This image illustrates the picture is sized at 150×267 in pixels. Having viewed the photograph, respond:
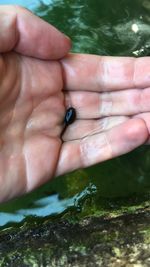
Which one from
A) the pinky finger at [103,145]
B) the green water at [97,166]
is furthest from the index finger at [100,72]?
the green water at [97,166]

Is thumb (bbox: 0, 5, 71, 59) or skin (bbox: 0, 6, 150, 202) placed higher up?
thumb (bbox: 0, 5, 71, 59)

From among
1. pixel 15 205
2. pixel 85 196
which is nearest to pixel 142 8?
pixel 85 196

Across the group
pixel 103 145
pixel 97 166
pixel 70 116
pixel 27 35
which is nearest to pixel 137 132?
pixel 103 145

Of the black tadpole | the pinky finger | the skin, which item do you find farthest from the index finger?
the pinky finger

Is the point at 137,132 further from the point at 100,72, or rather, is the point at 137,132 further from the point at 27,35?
the point at 27,35

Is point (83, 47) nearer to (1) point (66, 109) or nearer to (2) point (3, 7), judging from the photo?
(1) point (66, 109)

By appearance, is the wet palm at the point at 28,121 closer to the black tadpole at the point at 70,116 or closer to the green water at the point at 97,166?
the black tadpole at the point at 70,116

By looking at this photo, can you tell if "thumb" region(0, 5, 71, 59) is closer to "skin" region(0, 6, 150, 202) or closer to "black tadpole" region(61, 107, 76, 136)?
"skin" region(0, 6, 150, 202)
